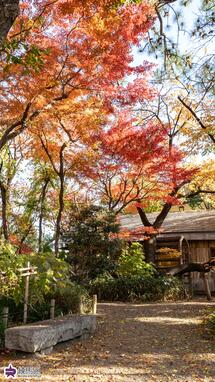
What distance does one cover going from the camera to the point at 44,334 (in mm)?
5871

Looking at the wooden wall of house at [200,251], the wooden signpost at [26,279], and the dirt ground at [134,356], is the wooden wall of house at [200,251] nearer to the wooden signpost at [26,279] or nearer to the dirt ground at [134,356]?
the dirt ground at [134,356]

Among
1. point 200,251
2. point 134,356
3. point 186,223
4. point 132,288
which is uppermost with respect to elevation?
point 186,223

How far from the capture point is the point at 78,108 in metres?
11.9

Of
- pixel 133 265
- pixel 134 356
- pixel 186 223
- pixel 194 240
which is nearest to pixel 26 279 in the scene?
pixel 134 356

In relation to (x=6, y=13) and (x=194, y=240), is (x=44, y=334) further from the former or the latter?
(x=194, y=240)

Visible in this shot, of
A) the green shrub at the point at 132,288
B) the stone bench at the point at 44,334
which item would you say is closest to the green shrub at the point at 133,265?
the green shrub at the point at 132,288

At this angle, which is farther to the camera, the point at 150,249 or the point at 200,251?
the point at 200,251

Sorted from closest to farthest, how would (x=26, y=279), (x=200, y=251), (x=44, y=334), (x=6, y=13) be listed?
1. (x=6, y=13)
2. (x=44, y=334)
3. (x=26, y=279)
4. (x=200, y=251)

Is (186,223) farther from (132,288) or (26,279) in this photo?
(26,279)

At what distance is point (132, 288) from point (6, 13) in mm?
11167

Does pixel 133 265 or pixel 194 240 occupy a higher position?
pixel 194 240

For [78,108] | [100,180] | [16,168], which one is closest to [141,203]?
[100,180]

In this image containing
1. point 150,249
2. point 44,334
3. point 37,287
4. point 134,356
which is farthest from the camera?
point 150,249

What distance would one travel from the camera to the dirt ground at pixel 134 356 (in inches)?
198
